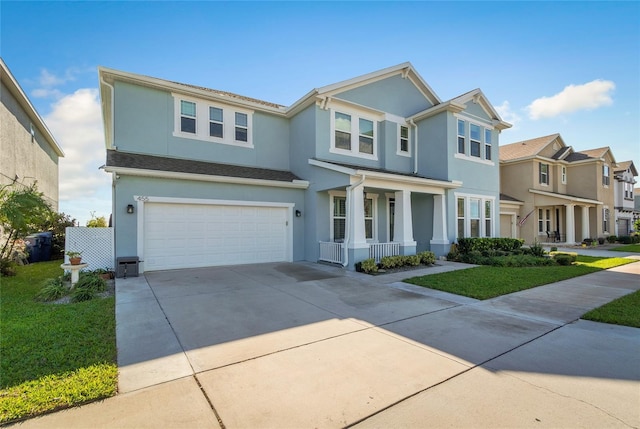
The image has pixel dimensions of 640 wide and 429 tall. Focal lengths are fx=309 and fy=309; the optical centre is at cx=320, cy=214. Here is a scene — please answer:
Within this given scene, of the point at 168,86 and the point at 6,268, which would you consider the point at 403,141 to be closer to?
the point at 168,86

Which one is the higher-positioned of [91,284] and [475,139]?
[475,139]

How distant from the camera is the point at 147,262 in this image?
9.81 meters

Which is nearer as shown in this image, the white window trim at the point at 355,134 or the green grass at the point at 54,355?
the green grass at the point at 54,355

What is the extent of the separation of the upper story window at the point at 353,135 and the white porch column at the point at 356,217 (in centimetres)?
257

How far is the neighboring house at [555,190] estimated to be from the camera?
20734mm

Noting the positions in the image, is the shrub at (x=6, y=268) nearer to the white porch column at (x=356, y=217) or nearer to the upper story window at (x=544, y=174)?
the white porch column at (x=356, y=217)

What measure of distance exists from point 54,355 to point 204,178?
7324mm

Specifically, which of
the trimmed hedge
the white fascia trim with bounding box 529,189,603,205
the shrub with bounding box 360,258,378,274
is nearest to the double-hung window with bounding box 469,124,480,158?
the trimmed hedge

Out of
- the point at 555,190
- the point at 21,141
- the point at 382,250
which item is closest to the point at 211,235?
the point at 382,250

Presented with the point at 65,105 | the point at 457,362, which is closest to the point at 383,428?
the point at 457,362

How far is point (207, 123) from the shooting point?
11.8 m

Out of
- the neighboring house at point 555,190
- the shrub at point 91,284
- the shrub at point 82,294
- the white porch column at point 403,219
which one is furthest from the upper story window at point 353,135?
the neighboring house at point 555,190

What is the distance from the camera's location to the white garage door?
10000mm

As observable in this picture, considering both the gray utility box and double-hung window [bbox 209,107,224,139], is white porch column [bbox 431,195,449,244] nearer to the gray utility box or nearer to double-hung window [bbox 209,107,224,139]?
double-hung window [bbox 209,107,224,139]
